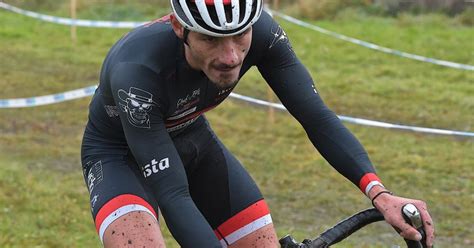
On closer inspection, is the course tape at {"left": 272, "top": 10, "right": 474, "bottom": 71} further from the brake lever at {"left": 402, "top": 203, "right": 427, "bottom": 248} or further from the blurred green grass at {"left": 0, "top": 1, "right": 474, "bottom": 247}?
the brake lever at {"left": 402, "top": 203, "right": 427, "bottom": 248}

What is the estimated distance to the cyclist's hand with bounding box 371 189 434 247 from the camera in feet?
11.0

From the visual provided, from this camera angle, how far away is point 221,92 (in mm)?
4031

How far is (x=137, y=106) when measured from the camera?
11.6 ft

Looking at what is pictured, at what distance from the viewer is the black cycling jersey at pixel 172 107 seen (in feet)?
11.3

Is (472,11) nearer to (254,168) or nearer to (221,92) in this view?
(254,168)

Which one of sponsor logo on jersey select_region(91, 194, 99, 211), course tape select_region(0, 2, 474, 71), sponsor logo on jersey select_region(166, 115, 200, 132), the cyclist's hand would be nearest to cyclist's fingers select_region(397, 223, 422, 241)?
the cyclist's hand

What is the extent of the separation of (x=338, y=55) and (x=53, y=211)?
816 centimetres

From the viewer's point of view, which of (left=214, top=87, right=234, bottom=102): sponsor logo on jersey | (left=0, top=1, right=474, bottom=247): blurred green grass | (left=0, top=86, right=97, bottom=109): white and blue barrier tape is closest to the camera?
(left=214, top=87, right=234, bottom=102): sponsor logo on jersey

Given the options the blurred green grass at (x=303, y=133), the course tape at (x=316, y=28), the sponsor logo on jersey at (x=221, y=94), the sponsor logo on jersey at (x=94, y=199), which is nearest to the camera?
the sponsor logo on jersey at (x=94, y=199)

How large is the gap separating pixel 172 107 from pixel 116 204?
1.60 feet

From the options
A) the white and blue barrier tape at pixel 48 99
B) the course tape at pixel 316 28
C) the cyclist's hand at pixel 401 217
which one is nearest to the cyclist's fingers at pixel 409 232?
the cyclist's hand at pixel 401 217

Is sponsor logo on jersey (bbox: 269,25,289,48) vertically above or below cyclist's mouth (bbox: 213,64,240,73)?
below

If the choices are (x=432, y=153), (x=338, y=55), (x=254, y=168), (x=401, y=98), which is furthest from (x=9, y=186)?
(x=338, y=55)

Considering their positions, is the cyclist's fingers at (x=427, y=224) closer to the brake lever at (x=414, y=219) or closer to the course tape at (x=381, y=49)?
the brake lever at (x=414, y=219)
